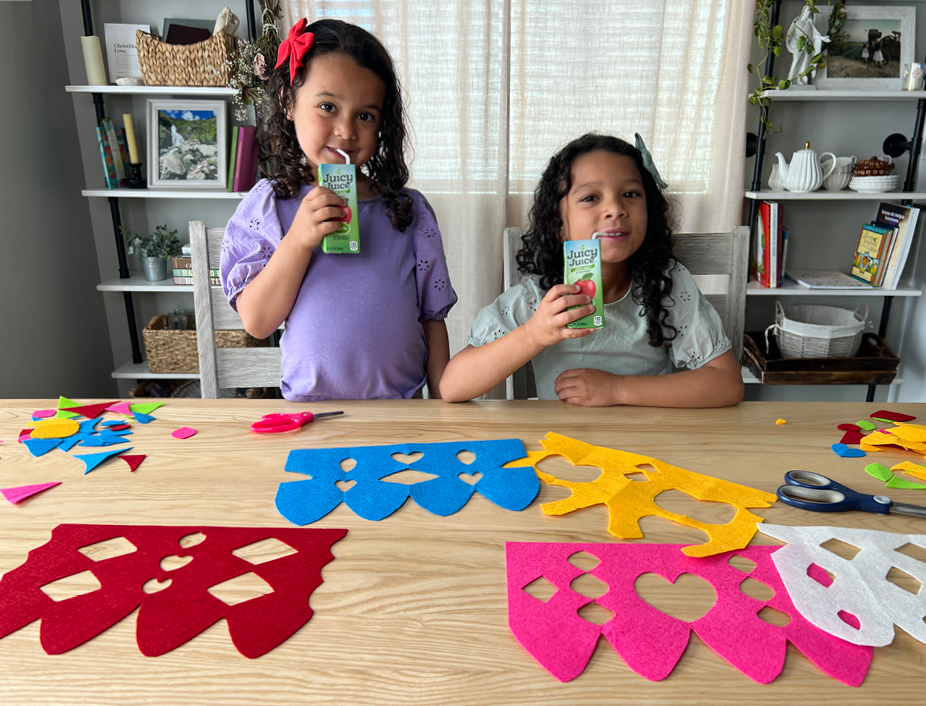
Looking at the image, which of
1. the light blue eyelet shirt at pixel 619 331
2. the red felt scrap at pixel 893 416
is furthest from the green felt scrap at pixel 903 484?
the light blue eyelet shirt at pixel 619 331

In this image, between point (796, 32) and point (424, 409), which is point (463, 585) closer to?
point (424, 409)

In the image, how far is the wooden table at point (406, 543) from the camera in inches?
17.3

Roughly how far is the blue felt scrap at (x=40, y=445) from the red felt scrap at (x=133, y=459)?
11 cm

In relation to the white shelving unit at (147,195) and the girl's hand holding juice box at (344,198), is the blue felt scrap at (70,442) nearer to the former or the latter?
the girl's hand holding juice box at (344,198)

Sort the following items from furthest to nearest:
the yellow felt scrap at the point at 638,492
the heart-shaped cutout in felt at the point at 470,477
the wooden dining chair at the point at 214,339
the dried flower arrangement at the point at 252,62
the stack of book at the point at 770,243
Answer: the stack of book at the point at 770,243 → the dried flower arrangement at the point at 252,62 → the wooden dining chair at the point at 214,339 → the heart-shaped cutout in felt at the point at 470,477 → the yellow felt scrap at the point at 638,492

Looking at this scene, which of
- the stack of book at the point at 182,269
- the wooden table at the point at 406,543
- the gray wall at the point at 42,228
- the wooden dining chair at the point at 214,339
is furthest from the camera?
the stack of book at the point at 182,269

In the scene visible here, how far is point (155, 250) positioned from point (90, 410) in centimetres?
164

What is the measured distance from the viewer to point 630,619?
50cm

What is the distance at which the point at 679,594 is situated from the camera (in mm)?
536

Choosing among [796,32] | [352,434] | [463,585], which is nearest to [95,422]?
[352,434]

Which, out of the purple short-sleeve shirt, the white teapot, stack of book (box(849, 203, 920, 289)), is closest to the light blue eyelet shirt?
Answer: the purple short-sleeve shirt

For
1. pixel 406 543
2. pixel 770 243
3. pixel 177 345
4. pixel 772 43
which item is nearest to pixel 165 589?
pixel 406 543

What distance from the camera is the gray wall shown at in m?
2.02

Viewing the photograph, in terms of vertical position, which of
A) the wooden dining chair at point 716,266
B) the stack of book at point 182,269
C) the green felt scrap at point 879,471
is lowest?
the stack of book at point 182,269
